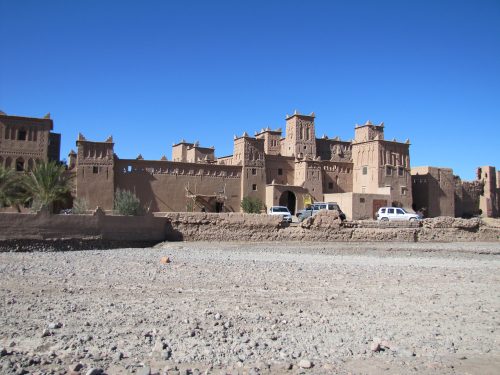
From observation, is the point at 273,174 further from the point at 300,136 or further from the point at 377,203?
the point at 377,203

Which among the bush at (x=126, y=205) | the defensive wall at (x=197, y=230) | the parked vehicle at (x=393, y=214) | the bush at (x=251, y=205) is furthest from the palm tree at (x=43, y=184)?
the parked vehicle at (x=393, y=214)

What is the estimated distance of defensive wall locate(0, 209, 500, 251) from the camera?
58.8ft

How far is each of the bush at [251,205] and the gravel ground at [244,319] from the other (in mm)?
22276

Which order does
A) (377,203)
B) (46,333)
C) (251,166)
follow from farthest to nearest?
(251,166)
(377,203)
(46,333)

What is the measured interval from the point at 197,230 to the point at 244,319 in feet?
46.9

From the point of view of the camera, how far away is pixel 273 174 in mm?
40844

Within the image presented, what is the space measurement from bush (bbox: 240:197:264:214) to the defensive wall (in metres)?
13.9

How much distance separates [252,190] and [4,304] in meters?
30.5

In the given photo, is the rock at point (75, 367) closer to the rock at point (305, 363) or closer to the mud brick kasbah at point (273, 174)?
the rock at point (305, 363)

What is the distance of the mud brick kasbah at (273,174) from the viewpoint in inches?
1284

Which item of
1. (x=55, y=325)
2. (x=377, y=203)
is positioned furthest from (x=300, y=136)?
(x=55, y=325)

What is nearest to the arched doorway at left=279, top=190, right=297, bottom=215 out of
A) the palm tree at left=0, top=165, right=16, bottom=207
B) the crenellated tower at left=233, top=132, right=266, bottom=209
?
the crenellated tower at left=233, top=132, right=266, bottom=209

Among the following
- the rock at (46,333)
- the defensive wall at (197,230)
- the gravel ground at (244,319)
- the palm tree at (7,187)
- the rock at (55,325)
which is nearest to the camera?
the gravel ground at (244,319)

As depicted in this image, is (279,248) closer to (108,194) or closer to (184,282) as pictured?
(184,282)
